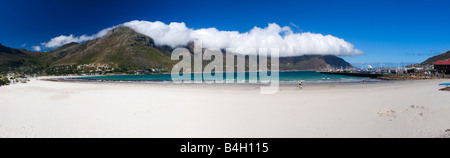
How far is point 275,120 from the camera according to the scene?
786 cm

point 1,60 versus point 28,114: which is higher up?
point 1,60

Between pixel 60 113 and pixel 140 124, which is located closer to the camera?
pixel 140 124
